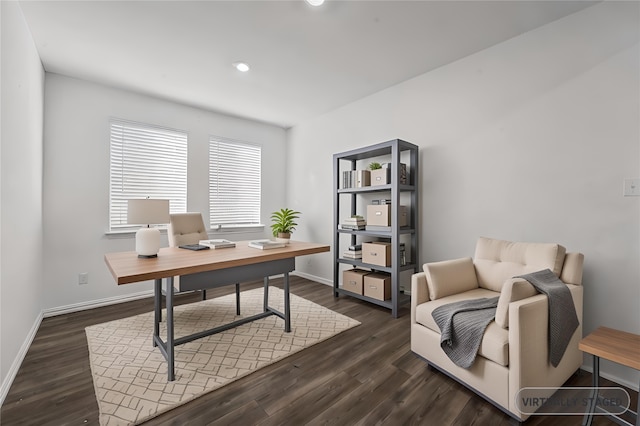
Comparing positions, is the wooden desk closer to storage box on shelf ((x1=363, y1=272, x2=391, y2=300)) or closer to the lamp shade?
the lamp shade

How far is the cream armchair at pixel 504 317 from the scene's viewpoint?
1.49m

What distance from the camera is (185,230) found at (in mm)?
3053

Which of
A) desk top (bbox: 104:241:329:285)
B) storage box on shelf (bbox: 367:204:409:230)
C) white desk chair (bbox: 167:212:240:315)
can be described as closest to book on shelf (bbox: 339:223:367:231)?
storage box on shelf (bbox: 367:204:409:230)

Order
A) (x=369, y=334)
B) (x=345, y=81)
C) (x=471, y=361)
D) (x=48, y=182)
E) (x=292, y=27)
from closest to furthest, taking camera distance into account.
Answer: (x=471, y=361), (x=292, y=27), (x=369, y=334), (x=48, y=182), (x=345, y=81)

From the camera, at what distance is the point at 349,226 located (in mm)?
3494

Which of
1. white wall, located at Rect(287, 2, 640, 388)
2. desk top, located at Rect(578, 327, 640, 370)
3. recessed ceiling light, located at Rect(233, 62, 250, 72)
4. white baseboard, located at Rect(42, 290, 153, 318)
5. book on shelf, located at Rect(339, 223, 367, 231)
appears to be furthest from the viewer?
book on shelf, located at Rect(339, 223, 367, 231)

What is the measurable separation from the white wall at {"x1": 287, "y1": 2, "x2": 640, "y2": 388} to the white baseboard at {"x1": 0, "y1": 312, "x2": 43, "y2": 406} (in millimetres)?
3467

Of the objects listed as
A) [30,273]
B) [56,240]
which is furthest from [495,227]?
[56,240]

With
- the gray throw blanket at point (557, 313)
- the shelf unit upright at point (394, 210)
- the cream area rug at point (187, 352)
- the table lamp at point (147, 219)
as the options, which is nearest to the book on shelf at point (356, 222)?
the shelf unit upright at point (394, 210)

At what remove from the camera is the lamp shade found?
2080 mm

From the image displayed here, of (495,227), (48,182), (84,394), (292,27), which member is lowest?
(84,394)

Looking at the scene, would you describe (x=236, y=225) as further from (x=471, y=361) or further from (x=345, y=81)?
(x=471, y=361)

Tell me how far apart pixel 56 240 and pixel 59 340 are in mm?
1192

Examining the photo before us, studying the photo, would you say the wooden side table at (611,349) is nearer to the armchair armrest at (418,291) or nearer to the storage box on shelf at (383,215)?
the armchair armrest at (418,291)
